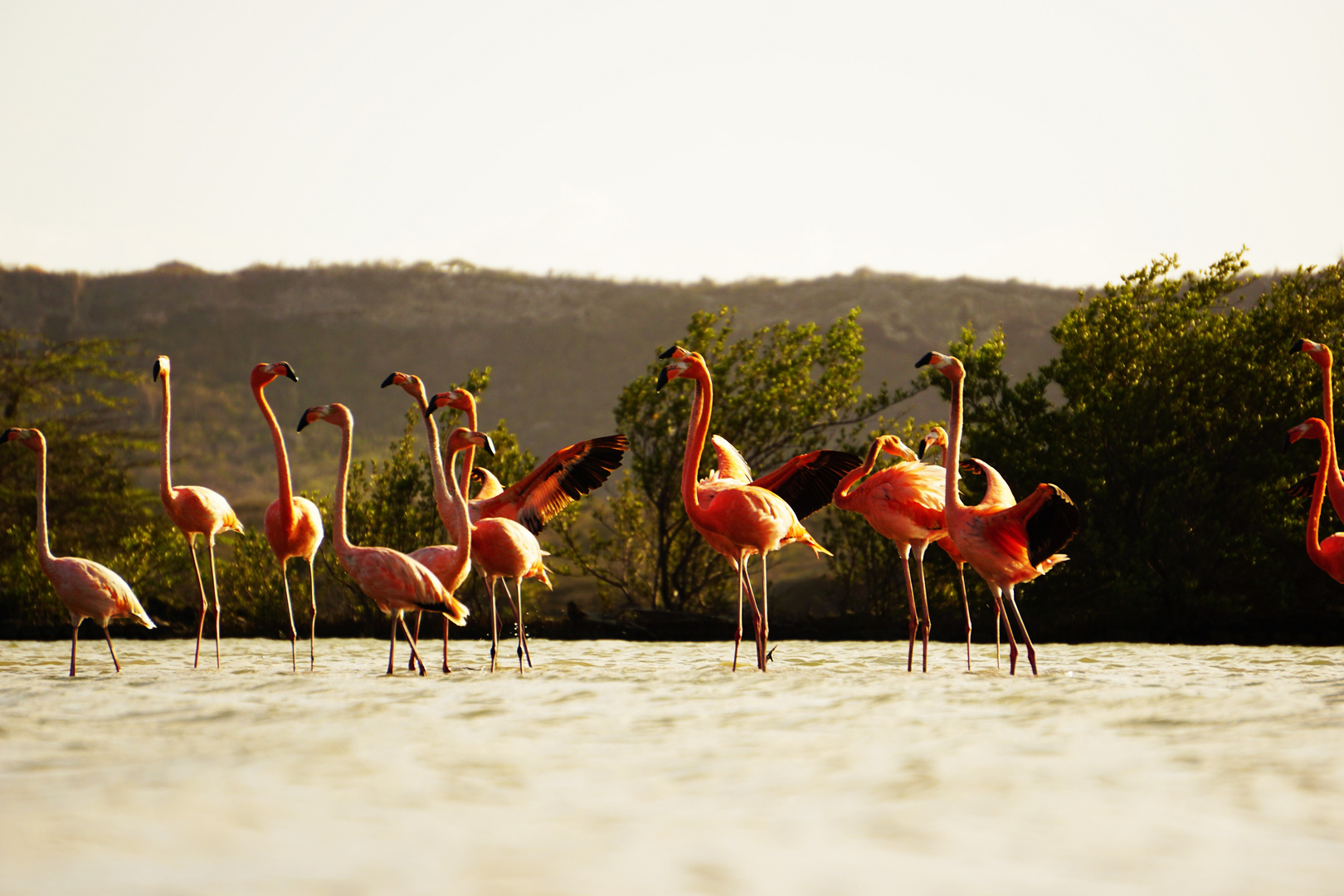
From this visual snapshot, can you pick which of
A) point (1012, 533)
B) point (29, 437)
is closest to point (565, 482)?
point (1012, 533)

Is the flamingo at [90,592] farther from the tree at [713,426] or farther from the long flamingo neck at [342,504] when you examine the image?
the tree at [713,426]

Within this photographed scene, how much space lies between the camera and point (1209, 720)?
5891mm

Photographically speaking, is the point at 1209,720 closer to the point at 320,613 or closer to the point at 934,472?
the point at 934,472

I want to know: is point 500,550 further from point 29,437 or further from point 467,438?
point 29,437

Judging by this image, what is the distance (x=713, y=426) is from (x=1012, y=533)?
7.35 m

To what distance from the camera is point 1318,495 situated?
9.92 meters

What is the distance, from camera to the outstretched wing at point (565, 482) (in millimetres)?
10094

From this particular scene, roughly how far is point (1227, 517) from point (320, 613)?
10865 mm

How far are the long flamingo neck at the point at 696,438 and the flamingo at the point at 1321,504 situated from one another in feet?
15.1

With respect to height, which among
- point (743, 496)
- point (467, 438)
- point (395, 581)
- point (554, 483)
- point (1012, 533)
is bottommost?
point (395, 581)

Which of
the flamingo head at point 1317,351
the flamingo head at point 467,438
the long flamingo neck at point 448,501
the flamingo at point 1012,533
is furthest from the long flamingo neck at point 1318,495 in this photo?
A: the long flamingo neck at point 448,501

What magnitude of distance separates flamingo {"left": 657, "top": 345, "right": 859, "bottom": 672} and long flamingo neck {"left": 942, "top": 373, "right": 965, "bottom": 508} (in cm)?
111

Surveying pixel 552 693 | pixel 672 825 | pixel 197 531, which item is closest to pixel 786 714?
pixel 552 693

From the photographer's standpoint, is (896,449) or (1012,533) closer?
(1012,533)
